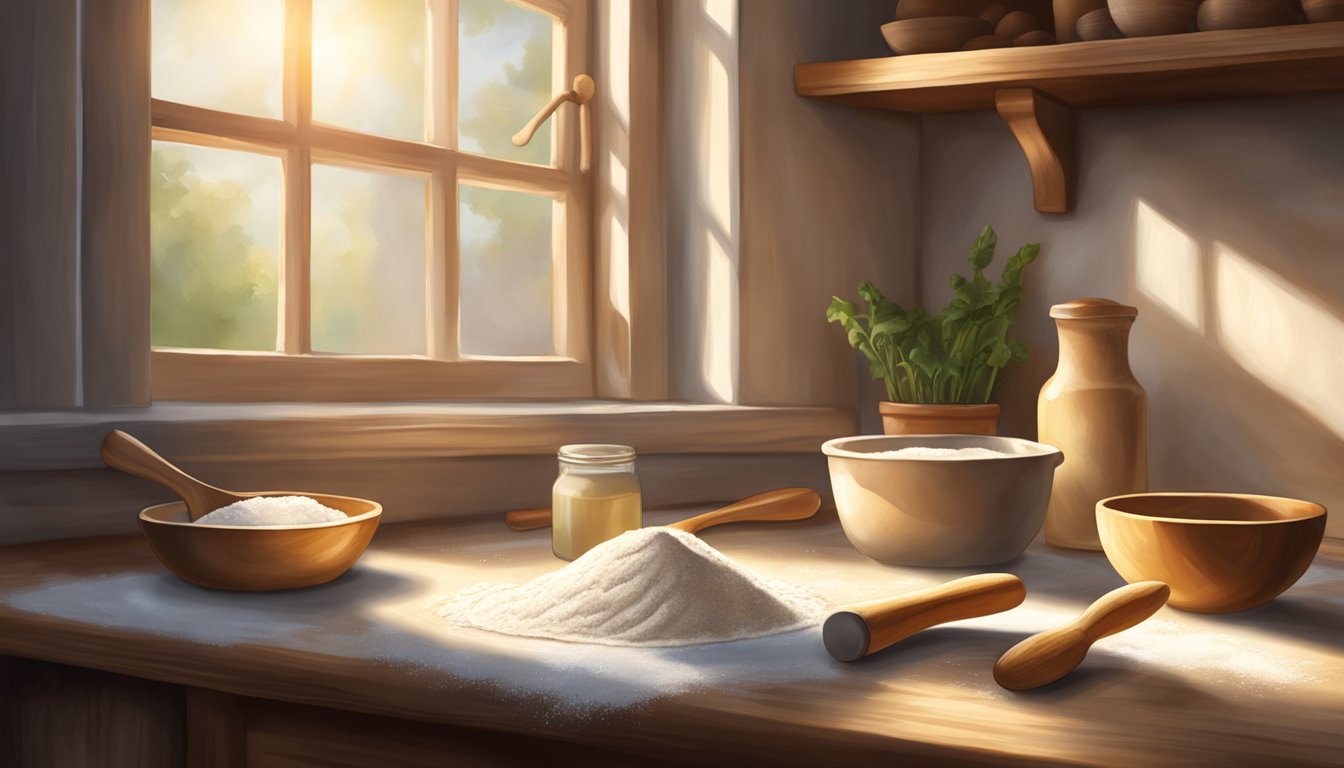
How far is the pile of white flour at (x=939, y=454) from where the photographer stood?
1.08 m

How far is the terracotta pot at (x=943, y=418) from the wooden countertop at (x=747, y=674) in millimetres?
466

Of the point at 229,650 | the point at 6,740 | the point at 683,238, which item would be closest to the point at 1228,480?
the point at 683,238

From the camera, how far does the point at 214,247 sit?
1391mm

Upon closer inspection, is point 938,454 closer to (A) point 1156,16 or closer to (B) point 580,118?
(A) point 1156,16

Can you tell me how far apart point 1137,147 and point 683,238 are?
2.03 feet

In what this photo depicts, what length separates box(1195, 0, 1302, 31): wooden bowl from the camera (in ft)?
4.20

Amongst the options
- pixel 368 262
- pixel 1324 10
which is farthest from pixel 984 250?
pixel 368 262

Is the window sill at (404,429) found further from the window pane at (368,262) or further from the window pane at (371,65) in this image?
the window pane at (371,65)

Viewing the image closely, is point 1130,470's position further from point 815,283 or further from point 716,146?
point 716,146

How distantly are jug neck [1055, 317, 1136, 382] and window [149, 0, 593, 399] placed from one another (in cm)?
73

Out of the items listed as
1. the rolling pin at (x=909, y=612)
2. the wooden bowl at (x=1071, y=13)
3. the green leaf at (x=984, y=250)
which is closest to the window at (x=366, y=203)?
the green leaf at (x=984, y=250)

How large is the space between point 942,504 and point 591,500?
32 cm

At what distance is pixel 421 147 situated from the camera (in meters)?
1.54

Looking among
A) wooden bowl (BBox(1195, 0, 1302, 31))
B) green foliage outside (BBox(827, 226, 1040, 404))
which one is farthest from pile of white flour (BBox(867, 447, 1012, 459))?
wooden bowl (BBox(1195, 0, 1302, 31))
